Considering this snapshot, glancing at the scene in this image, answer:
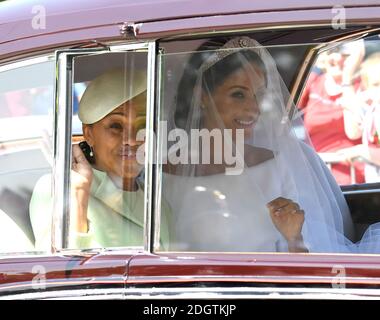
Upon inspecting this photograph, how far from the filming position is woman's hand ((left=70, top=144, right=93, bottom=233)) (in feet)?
7.73

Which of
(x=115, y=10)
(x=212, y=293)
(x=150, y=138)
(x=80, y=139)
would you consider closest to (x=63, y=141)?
(x=80, y=139)

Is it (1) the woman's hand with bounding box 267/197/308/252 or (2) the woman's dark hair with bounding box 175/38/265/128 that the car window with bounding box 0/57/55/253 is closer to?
(2) the woman's dark hair with bounding box 175/38/265/128

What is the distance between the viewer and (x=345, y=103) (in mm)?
2707

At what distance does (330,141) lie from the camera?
9.52 feet

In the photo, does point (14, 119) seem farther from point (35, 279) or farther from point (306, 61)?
point (306, 61)

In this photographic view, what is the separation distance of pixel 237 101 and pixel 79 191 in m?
0.54

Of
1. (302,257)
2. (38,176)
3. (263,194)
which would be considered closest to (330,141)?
(263,194)

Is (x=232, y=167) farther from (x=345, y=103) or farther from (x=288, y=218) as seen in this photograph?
(x=345, y=103)

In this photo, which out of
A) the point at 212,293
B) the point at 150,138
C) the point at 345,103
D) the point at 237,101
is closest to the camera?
the point at 212,293

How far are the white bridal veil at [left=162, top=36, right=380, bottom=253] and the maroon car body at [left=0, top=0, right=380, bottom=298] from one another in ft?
0.35

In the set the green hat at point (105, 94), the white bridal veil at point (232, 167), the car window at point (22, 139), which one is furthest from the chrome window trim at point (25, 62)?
the white bridal veil at point (232, 167)

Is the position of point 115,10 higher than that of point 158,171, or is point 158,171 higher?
point 115,10

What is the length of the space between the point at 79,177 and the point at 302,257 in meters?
0.67

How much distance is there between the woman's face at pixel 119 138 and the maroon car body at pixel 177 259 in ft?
0.66
